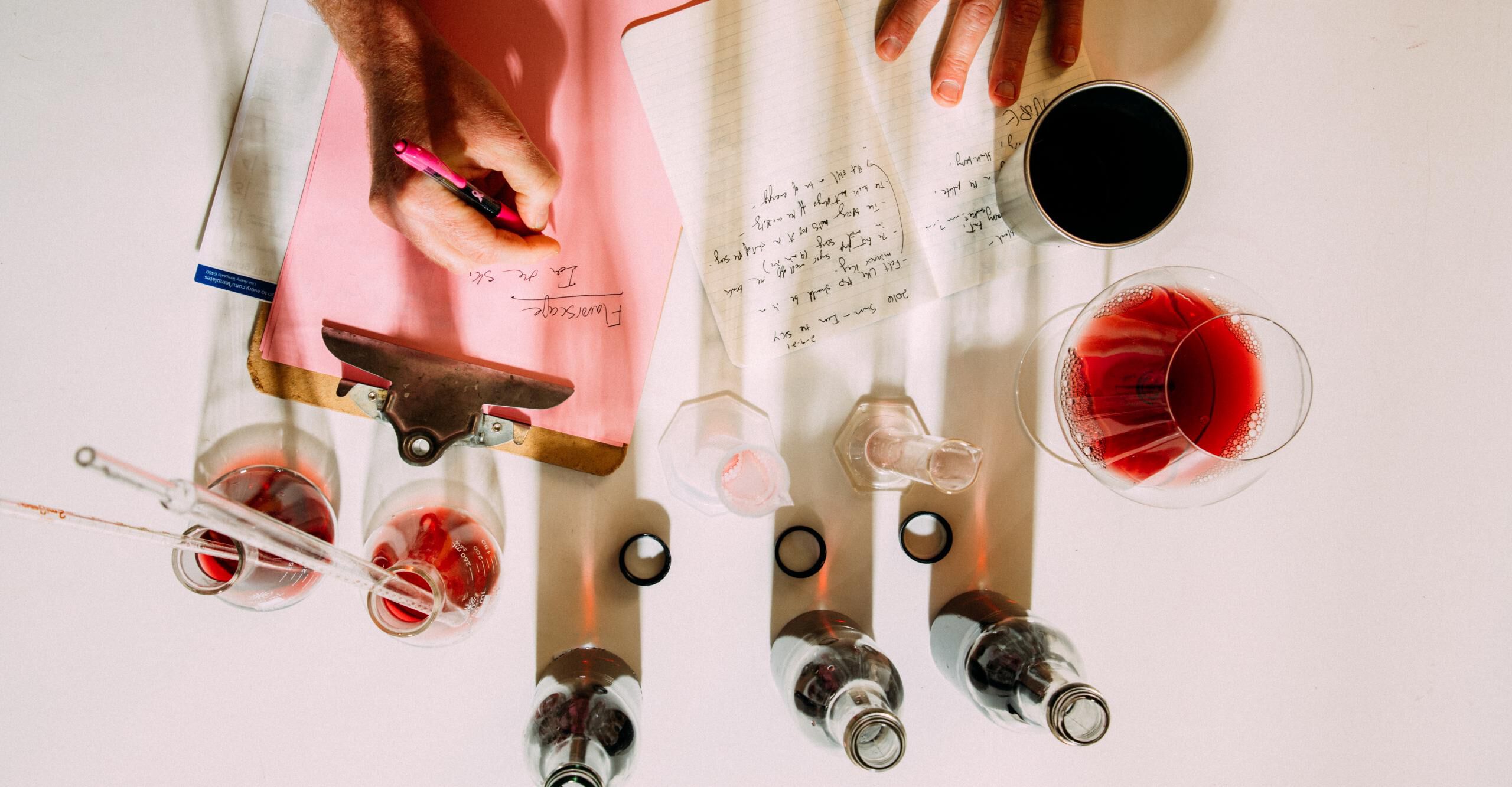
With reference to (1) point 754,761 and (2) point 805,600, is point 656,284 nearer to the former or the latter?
(2) point 805,600

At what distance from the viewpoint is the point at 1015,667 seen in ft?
2.36

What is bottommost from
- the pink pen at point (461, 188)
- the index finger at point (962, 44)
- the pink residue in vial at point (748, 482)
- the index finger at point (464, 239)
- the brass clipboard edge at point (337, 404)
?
the pink residue in vial at point (748, 482)

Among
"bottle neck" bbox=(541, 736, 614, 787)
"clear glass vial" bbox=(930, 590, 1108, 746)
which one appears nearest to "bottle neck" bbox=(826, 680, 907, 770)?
"clear glass vial" bbox=(930, 590, 1108, 746)

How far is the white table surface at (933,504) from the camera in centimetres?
79

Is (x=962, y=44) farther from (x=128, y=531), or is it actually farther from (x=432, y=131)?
(x=128, y=531)

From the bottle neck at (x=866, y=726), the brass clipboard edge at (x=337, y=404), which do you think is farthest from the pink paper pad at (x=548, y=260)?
the bottle neck at (x=866, y=726)

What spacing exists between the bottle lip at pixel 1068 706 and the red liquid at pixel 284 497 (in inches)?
27.0

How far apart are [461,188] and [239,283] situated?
29 centimetres

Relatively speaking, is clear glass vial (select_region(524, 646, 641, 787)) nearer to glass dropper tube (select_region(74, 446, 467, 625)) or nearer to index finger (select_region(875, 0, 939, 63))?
glass dropper tube (select_region(74, 446, 467, 625))

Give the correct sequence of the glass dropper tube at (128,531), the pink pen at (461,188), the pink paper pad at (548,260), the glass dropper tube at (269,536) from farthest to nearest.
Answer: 1. the pink paper pad at (548,260)
2. the pink pen at (461,188)
3. the glass dropper tube at (128,531)
4. the glass dropper tube at (269,536)

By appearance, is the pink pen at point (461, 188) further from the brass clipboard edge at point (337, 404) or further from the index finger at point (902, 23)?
the index finger at point (902, 23)

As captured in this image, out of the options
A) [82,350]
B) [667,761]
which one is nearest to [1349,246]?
[667,761]

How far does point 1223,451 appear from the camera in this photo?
0.66 metres

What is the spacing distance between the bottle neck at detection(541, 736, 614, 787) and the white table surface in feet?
0.41
